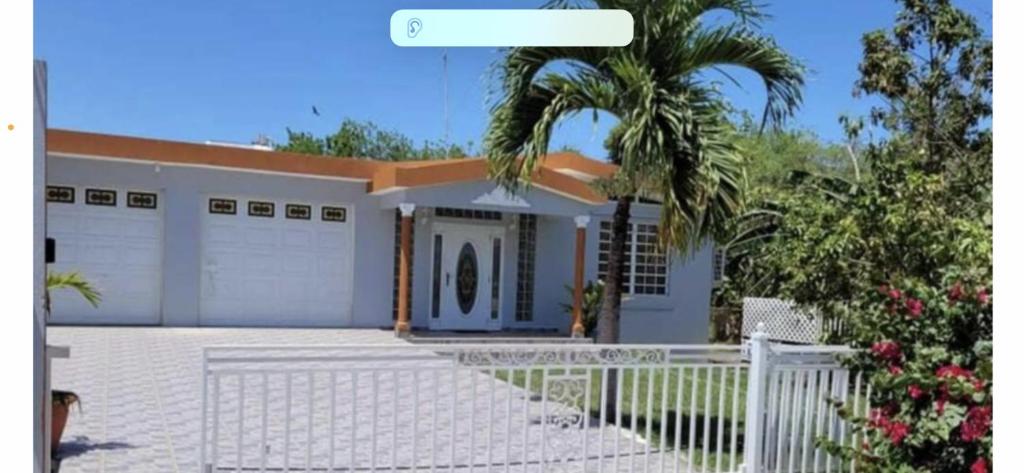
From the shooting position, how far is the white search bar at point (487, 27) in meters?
1.90

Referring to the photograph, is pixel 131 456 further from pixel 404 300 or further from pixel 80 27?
pixel 404 300

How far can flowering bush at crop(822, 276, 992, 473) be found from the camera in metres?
3.29

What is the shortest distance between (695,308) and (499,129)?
8.88 metres

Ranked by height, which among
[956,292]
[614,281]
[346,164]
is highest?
[346,164]

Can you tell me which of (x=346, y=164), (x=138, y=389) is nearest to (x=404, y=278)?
(x=346, y=164)

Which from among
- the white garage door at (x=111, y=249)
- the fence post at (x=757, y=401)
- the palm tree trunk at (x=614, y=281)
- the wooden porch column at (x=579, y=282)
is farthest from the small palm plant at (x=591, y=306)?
the fence post at (x=757, y=401)

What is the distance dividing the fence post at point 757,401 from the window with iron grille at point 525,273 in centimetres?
861

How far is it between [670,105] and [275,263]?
25.0 ft

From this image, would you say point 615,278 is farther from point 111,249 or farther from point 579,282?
point 111,249

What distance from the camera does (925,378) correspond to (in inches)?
138

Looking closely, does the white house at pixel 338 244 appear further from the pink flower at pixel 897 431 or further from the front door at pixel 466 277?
the pink flower at pixel 897 431

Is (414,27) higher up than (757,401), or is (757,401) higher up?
(414,27)

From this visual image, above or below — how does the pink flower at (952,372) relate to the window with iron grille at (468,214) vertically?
below
